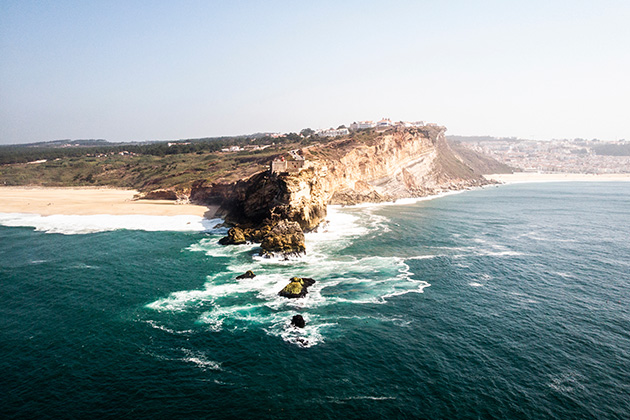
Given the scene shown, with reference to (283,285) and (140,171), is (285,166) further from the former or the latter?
(140,171)

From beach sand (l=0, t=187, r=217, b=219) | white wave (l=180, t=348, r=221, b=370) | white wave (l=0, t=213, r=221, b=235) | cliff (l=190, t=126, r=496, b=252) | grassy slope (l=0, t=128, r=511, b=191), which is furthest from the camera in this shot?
grassy slope (l=0, t=128, r=511, b=191)

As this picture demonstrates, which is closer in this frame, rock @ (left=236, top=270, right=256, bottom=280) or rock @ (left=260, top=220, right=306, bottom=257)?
rock @ (left=236, top=270, right=256, bottom=280)

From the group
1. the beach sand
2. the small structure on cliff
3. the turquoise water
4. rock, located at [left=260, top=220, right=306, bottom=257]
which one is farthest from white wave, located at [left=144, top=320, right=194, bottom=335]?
the beach sand

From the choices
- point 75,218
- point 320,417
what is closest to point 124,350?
point 320,417

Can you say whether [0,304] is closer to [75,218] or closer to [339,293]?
[339,293]

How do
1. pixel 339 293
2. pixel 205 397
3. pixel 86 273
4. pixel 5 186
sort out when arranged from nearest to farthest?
pixel 205 397 < pixel 339 293 < pixel 86 273 < pixel 5 186

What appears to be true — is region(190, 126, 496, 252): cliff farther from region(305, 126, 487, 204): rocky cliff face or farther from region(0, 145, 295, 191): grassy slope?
region(0, 145, 295, 191): grassy slope
